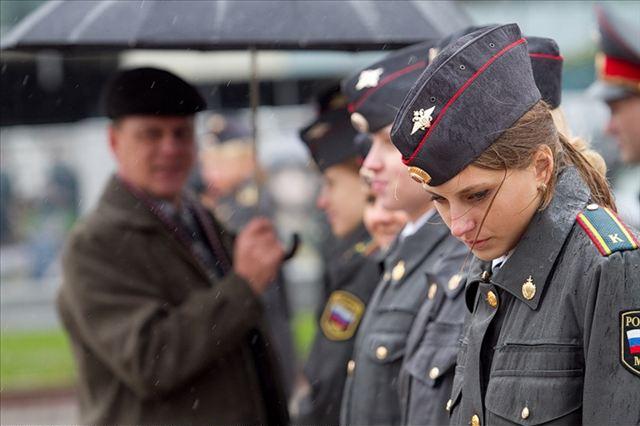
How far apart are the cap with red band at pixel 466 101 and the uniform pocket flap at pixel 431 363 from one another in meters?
0.72

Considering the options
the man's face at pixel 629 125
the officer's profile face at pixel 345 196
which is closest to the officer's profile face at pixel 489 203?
the officer's profile face at pixel 345 196

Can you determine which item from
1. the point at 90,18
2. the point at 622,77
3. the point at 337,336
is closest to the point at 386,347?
the point at 337,336

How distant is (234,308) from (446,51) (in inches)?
73.9

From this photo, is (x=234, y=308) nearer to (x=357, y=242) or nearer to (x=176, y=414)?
(x=176, y=414)

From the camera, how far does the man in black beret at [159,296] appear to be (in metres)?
4.03

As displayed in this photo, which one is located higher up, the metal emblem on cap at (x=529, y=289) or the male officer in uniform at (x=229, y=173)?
the metal emblem on cap at (x=529, y=289)

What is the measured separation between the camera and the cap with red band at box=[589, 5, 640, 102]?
5.30 m

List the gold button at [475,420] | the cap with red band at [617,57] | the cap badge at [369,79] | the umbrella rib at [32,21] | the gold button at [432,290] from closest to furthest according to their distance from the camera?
the gold button at [475,420] < the gold button at [432,290] < the cap badge at [369,79] < the umbrella rib at [32,21] < the cap with red band at [617,57]

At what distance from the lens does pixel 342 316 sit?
426 cm

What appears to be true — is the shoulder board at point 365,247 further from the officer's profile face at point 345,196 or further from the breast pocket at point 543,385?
the breast pocket at point 543,385

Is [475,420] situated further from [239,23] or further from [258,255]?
[258,255]

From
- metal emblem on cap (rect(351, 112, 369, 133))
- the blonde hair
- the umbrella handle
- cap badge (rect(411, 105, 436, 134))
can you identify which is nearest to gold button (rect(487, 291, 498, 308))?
the blonde hair

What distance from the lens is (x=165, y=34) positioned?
11.8 feet

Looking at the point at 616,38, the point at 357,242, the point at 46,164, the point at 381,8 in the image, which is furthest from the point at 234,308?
the point at 46,164
